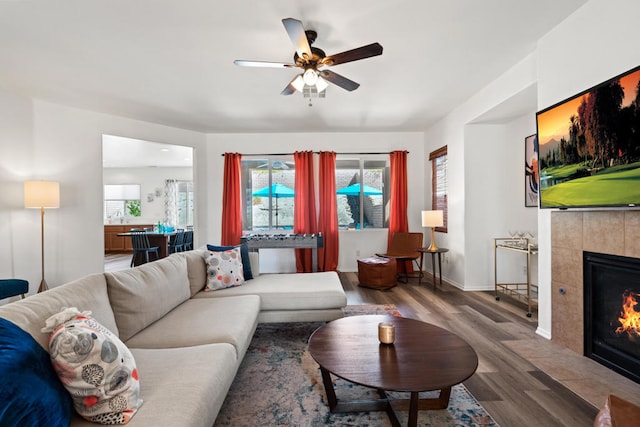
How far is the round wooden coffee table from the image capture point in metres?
1.41

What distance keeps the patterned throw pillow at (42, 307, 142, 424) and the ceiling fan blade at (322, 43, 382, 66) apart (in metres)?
2.26

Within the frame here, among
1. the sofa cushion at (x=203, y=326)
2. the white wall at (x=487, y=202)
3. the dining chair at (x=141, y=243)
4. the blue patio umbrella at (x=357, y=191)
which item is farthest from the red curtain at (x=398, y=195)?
the dining chair at (x=141, y=243)

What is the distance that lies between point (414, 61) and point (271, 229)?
390cm

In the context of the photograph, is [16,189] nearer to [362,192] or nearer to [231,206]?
[231,206]

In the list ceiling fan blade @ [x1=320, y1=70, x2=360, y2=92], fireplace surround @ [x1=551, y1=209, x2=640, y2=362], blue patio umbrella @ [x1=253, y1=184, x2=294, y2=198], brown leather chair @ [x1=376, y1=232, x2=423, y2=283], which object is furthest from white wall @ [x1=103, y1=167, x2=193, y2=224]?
fireplace surround @ [x1=551, y1=209, x2=640, y2=362]

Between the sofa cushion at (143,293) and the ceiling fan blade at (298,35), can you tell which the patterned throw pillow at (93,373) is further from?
the ceiling fan blade at (298,35)

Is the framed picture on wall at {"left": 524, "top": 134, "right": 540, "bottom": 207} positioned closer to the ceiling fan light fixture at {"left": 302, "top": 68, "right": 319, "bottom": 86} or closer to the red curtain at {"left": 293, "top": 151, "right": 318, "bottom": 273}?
the ceiling fan light fixture at {"left": 302, "top": 68, "right": 319, "bottom": 86}

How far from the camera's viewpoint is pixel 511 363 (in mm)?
2260

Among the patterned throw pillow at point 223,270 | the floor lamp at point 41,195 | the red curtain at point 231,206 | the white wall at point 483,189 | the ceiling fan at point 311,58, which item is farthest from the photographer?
the red curtain at point 231,206

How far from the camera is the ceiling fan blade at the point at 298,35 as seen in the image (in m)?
1.93

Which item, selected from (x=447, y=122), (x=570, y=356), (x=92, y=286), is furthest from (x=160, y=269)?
(x=447, y=122)

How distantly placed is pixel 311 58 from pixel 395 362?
2287 mm

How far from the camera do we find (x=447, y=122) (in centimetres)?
473

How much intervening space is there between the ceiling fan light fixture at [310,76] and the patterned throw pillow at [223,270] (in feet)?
5.99
